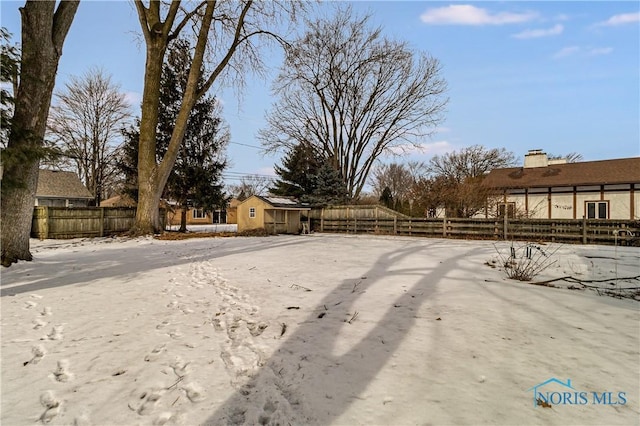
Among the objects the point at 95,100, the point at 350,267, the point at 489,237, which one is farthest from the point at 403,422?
the point at 95,100

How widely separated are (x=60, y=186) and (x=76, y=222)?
1473 centimetres

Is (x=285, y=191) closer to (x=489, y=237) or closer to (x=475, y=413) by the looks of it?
(x=489, y=237)

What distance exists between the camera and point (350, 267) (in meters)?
7.26

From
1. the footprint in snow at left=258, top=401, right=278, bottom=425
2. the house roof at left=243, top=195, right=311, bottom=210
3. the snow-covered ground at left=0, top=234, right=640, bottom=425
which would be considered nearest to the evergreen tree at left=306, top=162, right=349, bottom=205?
the house roof at left=243, top=195, right=311, bottom=210

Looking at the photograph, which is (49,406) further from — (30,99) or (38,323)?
(30,99)

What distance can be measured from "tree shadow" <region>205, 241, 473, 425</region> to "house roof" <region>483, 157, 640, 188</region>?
21766 mm

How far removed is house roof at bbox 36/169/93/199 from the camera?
25.3 m

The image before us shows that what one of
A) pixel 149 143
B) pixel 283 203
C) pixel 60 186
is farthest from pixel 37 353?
pixel 60 186

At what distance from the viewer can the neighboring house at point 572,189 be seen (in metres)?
22.3

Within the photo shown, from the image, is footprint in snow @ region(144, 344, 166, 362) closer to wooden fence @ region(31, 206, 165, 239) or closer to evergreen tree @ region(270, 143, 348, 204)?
wooden fence @ region(31, 206, 165, 239)

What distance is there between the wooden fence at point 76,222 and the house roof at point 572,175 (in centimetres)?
2309

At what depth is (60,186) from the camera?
2625 centimetres

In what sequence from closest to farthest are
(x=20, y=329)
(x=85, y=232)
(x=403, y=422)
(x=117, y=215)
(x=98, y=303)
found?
(x=403, y=422)
(x=20, y=329)
(x=98, y=303)
(x=85, y=232)
(x=117, y=215)

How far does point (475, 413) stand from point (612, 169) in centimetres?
2990
